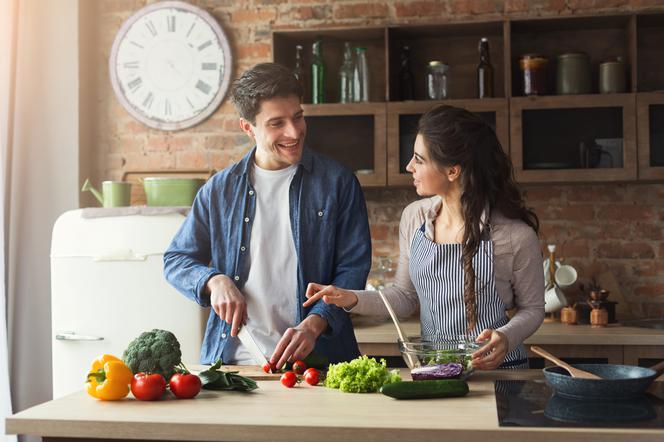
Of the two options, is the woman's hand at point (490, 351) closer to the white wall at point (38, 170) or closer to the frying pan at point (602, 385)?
the frying pan at point (602, 385)

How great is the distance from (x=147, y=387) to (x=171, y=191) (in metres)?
1.92

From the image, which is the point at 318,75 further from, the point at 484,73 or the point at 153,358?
the point at 153,358

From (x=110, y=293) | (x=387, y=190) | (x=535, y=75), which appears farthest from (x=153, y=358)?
(x=535, y=75)

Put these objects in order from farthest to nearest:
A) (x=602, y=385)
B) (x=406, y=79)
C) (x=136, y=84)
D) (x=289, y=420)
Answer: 1. (x=136, y=84)
2. (x=406, y=79)
3. (x=602, y=385)
4. (x=289, y=420)

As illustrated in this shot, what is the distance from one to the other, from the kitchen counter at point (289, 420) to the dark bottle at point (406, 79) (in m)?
2.20

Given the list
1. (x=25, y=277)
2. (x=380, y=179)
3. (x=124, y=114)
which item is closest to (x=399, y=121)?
(x=380, y=179)

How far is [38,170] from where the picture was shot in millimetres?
4008

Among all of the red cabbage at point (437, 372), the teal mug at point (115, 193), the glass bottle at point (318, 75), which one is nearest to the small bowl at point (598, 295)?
the glass bottle at point (318, 75)

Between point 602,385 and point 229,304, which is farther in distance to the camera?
point 229,304

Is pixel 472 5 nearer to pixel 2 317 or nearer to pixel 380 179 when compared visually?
pixel 380 179

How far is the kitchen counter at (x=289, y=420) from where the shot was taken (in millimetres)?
1650

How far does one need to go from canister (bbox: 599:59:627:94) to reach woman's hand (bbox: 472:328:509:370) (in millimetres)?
1957

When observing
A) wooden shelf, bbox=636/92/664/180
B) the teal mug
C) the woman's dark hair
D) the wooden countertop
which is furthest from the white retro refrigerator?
wooden shelf, bbox=636/92/664/180

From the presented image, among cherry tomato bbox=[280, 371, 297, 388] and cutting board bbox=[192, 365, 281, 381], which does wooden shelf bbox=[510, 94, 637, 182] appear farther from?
cherry tomato bbox=[280, 371, 297, 388]
